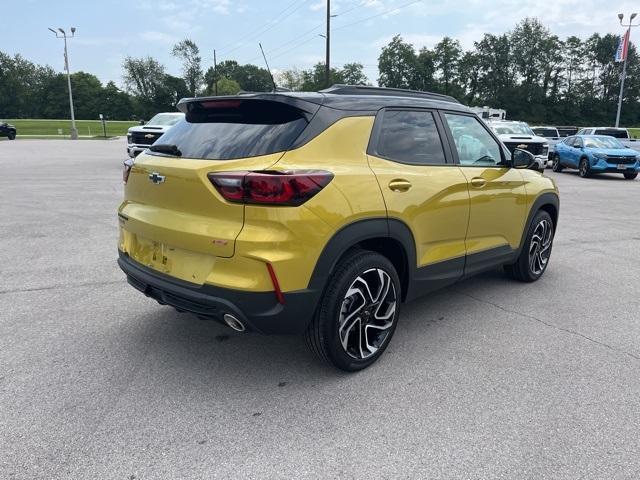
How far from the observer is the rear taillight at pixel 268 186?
2660 mm

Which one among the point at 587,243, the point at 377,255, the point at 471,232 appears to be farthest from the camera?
the point at 587,243

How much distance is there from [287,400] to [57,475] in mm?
1215

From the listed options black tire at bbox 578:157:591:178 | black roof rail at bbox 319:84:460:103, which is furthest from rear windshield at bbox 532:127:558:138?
black roof rail at bbox 319:84:460:103

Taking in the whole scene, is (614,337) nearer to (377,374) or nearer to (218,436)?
(377,374)

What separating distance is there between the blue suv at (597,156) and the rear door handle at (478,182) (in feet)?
→ 52.8

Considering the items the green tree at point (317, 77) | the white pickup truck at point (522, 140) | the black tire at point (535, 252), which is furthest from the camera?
the green tree at point (317, 77)

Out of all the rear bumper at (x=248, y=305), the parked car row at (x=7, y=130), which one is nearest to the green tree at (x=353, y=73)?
the parked car row at (x=7, y=130)

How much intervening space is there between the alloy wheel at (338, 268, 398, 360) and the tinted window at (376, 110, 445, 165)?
32.5 inches

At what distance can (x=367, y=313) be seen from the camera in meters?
3.26

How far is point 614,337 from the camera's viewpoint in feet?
12.7

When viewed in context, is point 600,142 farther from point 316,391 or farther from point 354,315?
point 316,391

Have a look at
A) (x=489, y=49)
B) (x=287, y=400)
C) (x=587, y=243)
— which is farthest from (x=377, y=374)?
(x=489, y=49)

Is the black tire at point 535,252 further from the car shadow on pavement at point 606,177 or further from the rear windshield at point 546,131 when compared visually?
the rear windshield at point 546,131

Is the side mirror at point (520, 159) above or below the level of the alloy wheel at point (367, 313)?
above
